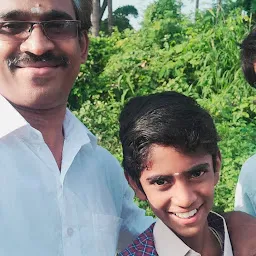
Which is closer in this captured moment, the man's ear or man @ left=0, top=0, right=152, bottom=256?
man @ left=0, top=0, right=152, bottom=256

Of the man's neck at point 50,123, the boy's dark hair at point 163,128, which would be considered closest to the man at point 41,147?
the man's neck at point 50,123

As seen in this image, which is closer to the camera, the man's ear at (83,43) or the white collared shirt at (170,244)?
the white collared shirt at (170,244)

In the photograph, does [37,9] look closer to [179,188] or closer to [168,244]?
[179,188]

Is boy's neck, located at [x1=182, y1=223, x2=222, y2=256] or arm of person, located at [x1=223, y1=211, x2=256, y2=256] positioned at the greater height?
arm of person, located at [x1=223, y1=211, x2=256, y2=256]

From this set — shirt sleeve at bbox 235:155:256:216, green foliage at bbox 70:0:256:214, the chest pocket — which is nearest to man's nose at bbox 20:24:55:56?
the chest pocket

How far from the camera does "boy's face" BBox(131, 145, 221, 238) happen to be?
5.72 ft

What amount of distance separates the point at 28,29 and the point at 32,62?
11 cm

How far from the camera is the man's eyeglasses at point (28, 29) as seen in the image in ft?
5.78

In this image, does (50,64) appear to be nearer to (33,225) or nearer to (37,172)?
(37,172)

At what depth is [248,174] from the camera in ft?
7.50

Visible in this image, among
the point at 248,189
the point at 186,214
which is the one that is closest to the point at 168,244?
the point at 186,214

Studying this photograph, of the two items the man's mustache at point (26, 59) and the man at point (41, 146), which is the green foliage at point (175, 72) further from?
the man's mustache at point (26, 59)

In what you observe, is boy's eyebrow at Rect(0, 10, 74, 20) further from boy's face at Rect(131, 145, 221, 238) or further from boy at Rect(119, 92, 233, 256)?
boy's face at Rect(131, 145, 221, 238)

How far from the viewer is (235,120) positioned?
590 centimetres
